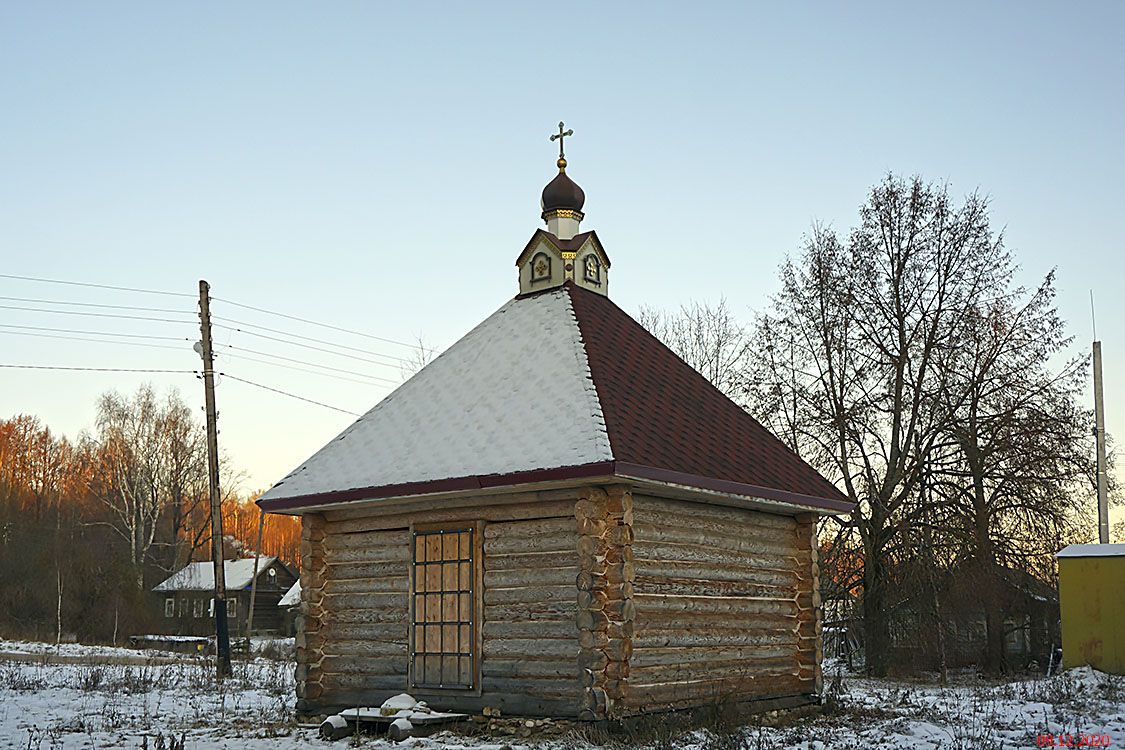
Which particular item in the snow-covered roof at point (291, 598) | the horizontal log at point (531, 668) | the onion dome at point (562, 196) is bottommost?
the snow-covered roof at point (291, 598)

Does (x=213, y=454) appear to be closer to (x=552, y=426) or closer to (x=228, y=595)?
(x=552, y=426)

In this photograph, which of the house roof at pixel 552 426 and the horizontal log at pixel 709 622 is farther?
the horizontal log at pixel 709 622

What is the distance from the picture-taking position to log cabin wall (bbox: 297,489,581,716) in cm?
1225

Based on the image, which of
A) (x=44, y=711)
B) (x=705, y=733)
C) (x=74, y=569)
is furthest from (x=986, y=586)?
(x=74, y=569)

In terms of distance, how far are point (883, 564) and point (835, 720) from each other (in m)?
11.2

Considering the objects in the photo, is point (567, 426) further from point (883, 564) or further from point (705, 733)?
point (883, 564)

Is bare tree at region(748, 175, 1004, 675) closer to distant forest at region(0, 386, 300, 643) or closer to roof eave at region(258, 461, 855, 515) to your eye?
roof eave at region(258, 461, 855, 515)

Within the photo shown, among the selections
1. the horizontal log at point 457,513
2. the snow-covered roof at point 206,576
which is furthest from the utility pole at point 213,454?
the snow-covered roof at point 206,576

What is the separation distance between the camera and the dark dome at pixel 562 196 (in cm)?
1766

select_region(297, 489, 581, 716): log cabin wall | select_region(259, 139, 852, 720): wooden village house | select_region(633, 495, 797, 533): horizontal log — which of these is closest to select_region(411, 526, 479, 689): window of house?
select_region(259, 139, 852, 720): wooden village house

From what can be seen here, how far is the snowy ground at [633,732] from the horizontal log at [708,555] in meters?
1.89

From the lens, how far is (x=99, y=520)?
6241 cm

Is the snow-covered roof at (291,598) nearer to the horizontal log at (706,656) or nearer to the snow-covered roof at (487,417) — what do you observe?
the snow-covered roof at (487,417)

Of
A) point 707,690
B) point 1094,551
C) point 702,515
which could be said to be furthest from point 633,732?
point 1094,551
